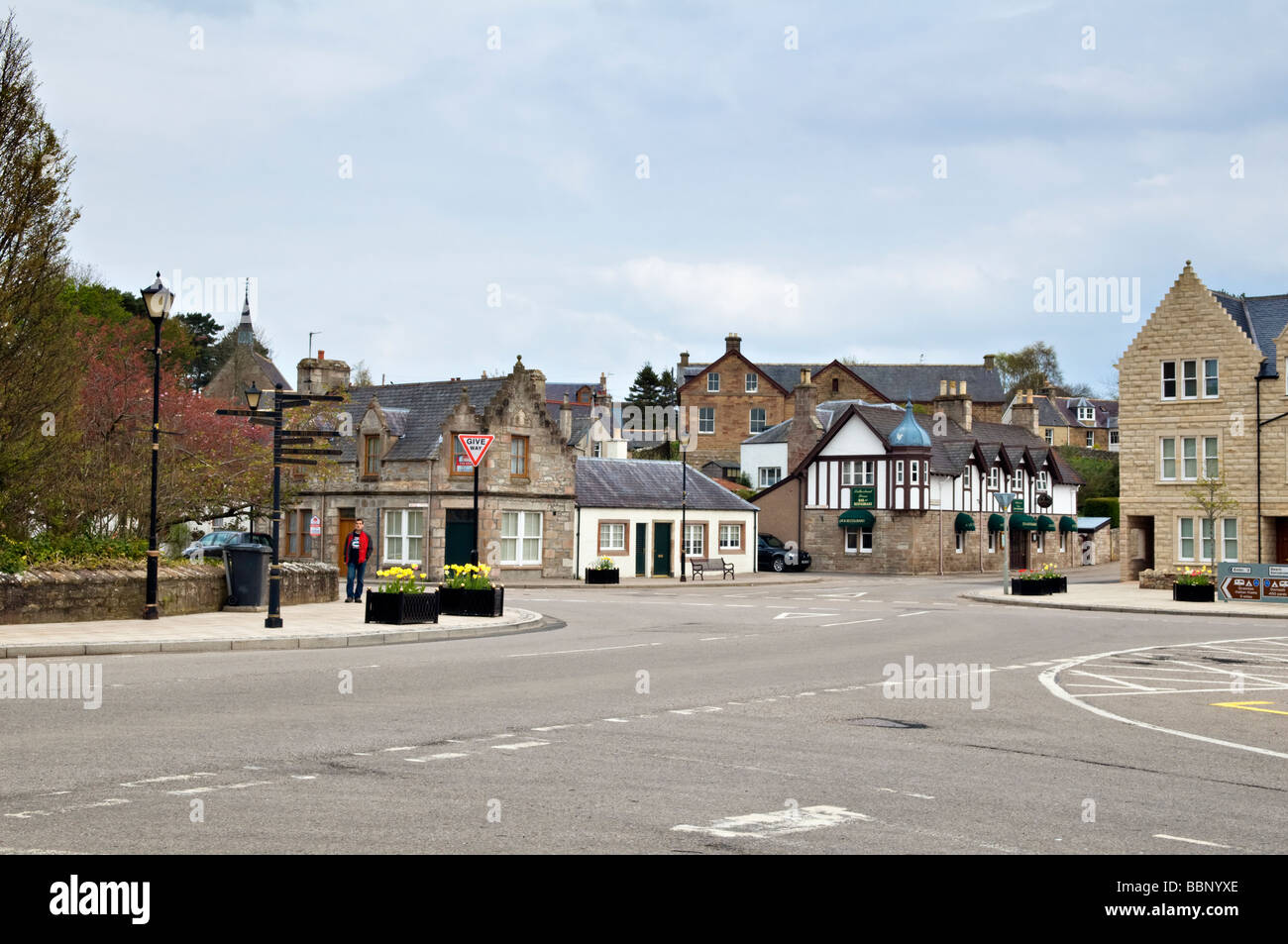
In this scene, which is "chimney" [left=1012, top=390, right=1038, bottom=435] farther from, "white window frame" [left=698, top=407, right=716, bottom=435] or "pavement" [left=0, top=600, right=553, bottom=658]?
"pavement" [left=0, top=600, right=553, bottom=658]

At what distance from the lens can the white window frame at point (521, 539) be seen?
49.1m

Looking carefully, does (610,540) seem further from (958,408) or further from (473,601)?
(958,408)

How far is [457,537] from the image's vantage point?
48156mm

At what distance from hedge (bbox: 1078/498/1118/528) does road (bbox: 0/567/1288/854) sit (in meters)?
66.5

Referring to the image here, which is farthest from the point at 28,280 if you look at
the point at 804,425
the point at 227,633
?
the point at 804,425

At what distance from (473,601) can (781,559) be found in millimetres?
38621

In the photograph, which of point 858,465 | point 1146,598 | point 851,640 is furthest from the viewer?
point 858,465

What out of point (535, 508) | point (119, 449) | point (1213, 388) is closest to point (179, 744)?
point (119, 449)

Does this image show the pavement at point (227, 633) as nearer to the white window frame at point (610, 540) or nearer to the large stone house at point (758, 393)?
the white window frame at point (610, 540)

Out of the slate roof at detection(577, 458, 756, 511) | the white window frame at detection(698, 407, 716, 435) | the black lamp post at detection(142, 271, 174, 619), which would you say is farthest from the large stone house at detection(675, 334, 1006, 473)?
the black lamp post at detection(142, 271, 174, 619)
